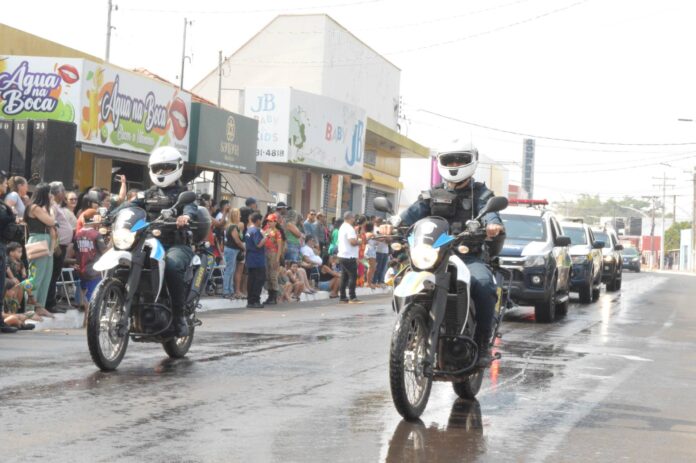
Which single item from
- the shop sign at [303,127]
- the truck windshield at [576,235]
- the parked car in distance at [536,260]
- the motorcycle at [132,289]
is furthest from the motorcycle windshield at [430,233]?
the shop sign at [303,127]

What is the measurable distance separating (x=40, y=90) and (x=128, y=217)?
14.0 m

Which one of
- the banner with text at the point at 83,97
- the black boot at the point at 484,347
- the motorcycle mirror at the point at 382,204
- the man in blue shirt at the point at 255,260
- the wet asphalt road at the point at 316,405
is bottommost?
the wet asphalt road at the point at 316,405

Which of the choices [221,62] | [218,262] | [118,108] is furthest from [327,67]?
[218,262]

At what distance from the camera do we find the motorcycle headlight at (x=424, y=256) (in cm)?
752

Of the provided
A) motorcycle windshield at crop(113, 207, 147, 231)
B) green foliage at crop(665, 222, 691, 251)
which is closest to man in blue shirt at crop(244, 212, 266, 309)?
motorcycle windshield at crop(113, 207, 147, 231)

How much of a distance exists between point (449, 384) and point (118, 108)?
54.4 ft

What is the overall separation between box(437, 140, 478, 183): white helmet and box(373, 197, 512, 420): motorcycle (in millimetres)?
461

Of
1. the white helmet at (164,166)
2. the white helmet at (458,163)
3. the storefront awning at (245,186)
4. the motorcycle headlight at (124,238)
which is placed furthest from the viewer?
the storefront awning at (245,186)

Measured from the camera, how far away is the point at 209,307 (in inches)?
760

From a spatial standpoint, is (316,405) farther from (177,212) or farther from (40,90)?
(40,90)

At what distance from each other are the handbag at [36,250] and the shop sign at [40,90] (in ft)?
29.5

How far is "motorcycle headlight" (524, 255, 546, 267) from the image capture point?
18234mm

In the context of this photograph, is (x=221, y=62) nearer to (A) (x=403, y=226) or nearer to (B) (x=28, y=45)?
(B) (x=28, y=45)

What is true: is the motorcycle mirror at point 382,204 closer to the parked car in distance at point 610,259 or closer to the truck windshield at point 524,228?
the truck windshield at point 524,228
